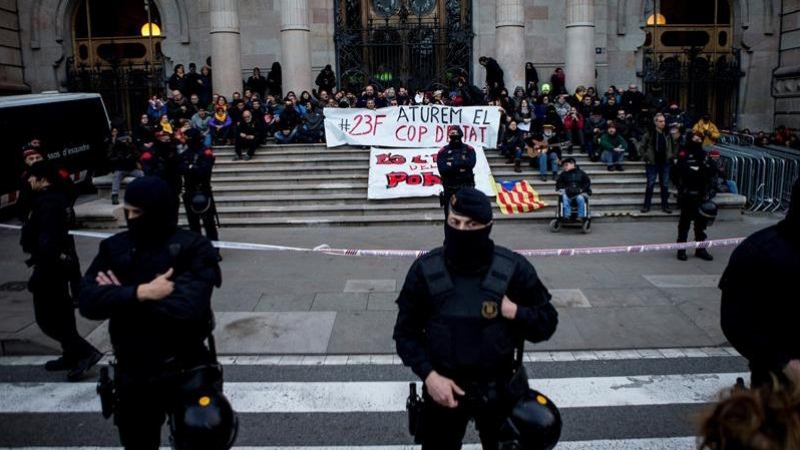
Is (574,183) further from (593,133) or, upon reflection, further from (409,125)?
(409,125)

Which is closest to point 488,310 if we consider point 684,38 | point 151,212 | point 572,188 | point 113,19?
point 151,212

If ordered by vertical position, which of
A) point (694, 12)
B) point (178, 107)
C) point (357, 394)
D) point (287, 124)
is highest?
point (694, 12)

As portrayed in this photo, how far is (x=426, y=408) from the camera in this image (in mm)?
3717

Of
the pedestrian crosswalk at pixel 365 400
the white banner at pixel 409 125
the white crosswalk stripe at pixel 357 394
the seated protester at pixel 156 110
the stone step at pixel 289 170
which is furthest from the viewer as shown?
the seated protester at pixel 156 110

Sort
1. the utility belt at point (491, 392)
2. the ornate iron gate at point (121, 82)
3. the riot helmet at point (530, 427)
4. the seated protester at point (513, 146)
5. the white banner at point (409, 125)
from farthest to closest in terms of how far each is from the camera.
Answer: the ornate iron gate at point (121, 82) < the white banner at point (409, 125) < the seated protester at point (513, 146) < the utility belt at point (491, 392) < the riot helmet at point (530, 427)

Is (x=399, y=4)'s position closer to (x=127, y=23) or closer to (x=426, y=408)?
(x=127, y=23)

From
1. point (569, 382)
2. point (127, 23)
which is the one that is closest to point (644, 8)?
point (127, 23)

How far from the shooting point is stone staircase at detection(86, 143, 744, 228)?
563 inches

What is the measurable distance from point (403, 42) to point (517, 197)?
10.2 m

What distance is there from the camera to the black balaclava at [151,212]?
381cm

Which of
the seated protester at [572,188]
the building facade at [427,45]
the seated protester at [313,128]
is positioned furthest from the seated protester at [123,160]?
the building facade at [427,45]

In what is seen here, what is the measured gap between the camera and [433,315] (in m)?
3.54

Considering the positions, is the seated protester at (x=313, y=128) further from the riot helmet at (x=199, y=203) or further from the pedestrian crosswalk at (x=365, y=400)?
the pedestrian crosswalk at (x=365, y=400)

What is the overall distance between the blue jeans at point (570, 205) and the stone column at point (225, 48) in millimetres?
11767
